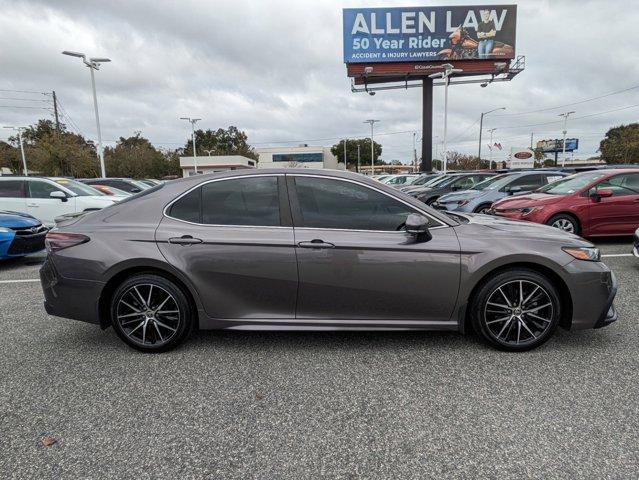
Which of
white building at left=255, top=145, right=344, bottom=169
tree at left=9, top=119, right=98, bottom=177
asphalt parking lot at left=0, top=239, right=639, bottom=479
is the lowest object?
asphalt parking lot at left=0, top=239, right=639, bottom=479

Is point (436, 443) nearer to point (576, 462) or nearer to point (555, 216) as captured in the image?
point (576, 462)

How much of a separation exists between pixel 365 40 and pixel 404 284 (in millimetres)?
37791

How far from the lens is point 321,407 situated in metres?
2.58

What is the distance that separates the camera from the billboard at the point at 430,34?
117 feet

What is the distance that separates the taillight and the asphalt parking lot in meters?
0.92

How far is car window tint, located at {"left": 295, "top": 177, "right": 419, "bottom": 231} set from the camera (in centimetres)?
320

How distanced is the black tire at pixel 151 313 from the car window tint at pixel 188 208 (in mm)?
535

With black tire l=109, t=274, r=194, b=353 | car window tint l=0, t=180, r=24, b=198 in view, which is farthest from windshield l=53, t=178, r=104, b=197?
black tire l=109, t=274, r=194, b=353

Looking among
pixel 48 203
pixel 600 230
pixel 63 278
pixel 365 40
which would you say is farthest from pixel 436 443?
pixel 365 40

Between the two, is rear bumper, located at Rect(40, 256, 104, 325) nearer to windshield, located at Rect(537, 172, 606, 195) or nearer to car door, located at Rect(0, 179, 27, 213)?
car door, located at Rect(0, 179, 27, 213)

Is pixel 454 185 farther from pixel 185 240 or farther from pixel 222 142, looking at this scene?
pixel 222 142

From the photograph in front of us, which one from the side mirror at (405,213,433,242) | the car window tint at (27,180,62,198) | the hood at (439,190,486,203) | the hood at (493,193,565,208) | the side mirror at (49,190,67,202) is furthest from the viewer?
the hood at (439,190,486,203)

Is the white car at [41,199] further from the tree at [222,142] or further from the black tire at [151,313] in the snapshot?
the tree at [222,142]

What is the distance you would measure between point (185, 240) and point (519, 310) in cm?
274
